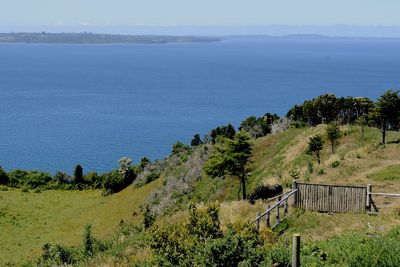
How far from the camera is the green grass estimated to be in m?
25.0

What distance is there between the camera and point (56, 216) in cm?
4744

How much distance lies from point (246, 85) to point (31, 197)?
397ft

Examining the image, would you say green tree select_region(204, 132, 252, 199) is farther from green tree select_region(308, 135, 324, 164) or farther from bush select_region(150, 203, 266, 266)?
bush select_region(150, 203, 266, 266)

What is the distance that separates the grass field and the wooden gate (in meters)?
19.4

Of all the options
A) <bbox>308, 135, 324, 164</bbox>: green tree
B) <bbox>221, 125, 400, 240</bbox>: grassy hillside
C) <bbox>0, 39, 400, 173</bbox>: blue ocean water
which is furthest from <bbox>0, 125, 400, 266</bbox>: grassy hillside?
<bbox>0, 39, 400, 173</bbox>: blue ocean water

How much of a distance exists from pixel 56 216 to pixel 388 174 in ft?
101

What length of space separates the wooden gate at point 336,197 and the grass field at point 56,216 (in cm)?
1944

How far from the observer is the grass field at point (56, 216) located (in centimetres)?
3861

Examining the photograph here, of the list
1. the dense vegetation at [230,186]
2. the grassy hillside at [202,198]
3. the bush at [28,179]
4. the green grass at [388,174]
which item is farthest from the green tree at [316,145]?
the bush at [28,179]

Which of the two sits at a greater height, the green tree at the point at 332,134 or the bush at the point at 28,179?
the green tree at the point at 332,134

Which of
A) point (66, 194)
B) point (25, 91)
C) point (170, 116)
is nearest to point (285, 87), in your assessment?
point (170, 116)

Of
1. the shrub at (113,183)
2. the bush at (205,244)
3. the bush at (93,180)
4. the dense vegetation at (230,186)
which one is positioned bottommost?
the bush at (93,180)

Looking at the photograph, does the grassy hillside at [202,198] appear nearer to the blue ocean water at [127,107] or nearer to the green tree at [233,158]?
the green tree at [233,158]

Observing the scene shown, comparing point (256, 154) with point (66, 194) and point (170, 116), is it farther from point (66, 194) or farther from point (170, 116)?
point (170, 116)
